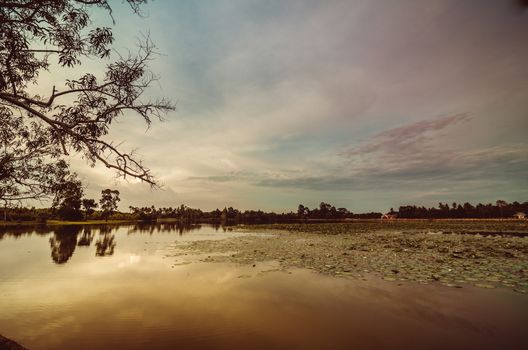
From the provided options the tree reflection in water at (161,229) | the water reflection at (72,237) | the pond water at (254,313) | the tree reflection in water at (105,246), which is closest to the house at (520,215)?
the water reflection at (72,237)

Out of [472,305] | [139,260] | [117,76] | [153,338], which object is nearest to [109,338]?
[153,338]

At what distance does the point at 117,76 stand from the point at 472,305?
13.2 meters

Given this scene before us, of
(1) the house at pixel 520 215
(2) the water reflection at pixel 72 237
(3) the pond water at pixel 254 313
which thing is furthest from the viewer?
(1) the house at pixel 520 215

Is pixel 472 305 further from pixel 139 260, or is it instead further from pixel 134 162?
pixel 139 260

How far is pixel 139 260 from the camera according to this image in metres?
21.0

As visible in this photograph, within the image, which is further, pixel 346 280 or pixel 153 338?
pixel 346 280

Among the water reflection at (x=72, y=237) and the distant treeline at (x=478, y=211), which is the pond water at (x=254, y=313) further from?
the distant treeline at (x=478, y=211)

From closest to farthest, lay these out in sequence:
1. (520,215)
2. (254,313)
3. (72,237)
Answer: (254,313) < (72,237) < (520,215)

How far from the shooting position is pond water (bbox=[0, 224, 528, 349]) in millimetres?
7203

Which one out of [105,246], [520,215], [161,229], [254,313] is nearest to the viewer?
[254,313]

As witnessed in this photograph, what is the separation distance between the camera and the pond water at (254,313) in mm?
7203

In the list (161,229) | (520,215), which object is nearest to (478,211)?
(520,215)

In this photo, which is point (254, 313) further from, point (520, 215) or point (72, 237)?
point (520, 215)

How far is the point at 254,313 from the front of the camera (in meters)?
9.30
